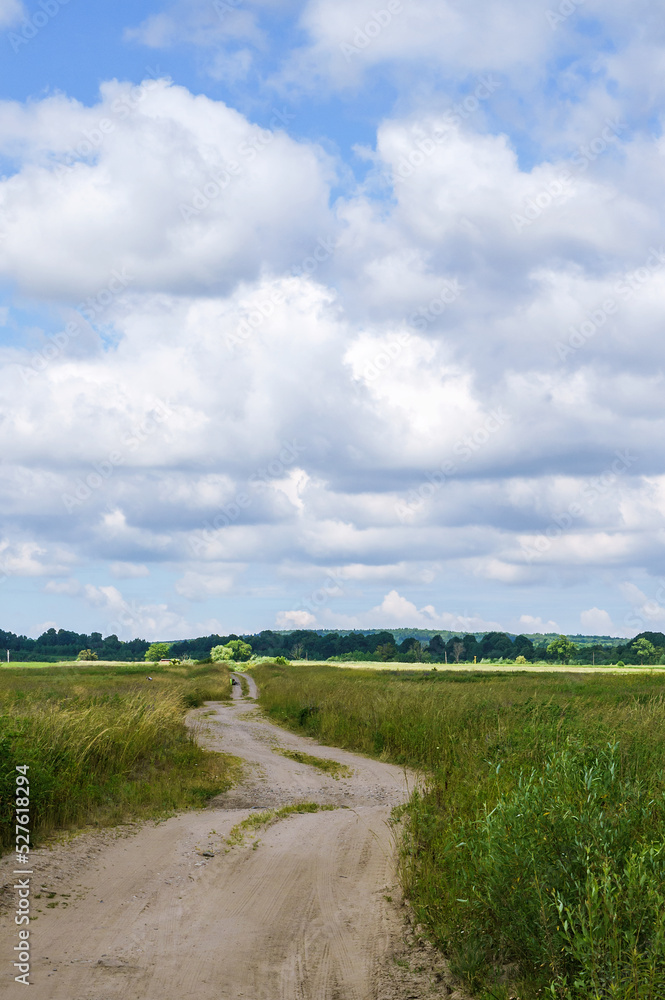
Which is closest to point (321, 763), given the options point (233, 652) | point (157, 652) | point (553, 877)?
point (553, 877)

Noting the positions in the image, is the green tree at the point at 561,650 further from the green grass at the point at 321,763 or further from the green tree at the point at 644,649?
the green grass at the point at 321,763

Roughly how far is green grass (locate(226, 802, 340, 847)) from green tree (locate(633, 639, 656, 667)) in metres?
138

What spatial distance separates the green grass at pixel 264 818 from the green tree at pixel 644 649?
13787 cm

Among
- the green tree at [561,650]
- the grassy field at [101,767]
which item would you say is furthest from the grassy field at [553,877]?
the green tree at [561,650]

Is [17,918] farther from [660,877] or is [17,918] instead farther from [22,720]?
[660,877]

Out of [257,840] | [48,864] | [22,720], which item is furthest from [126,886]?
[22,720]

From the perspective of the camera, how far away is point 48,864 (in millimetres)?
8328

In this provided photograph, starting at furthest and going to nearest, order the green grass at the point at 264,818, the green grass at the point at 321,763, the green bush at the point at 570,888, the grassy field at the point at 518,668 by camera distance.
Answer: the grassy field at the point at 518,668 < the green grass at the point at 321,763 < the green grass at the point at 264,818 < the green bush at the point at 570,888

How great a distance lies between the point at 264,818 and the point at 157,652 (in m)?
173

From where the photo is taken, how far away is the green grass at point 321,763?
51.9ft

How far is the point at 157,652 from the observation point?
6909 inches

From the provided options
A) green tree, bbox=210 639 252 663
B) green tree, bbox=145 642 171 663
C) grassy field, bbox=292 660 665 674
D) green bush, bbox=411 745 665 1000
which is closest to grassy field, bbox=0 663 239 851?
green bush, bbox=411 745 665 1000

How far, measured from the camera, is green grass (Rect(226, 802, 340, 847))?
10.0 meters

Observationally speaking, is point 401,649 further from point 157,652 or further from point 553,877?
point 553,877
